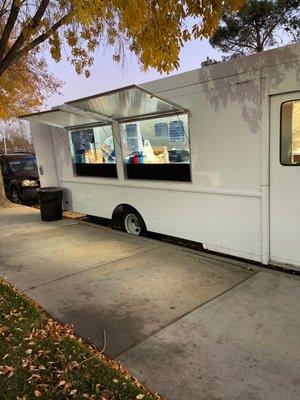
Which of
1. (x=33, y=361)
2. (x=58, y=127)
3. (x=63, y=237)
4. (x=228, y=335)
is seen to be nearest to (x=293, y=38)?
(x=58, y=127)

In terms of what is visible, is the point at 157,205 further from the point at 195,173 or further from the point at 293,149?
the point at 293,149

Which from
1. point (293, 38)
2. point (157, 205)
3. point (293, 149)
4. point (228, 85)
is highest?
point (293, 38)

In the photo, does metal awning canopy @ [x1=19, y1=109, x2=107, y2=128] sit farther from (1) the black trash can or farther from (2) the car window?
(2) the car window

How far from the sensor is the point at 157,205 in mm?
6266

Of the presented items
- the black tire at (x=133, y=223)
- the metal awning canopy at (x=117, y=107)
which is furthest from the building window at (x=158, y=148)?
the black tire at (x=133, y=223)

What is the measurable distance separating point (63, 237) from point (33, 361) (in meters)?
4.22

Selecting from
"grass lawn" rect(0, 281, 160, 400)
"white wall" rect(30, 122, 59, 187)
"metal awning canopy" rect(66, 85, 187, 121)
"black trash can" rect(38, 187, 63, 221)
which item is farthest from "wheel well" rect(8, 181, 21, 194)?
"grass lawn" rect(0, 281, 160, 400)

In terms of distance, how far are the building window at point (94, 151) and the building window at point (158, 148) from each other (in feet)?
1.77

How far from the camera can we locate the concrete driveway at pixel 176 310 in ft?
9.43

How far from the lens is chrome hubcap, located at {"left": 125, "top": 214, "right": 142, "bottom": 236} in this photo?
7039 mm

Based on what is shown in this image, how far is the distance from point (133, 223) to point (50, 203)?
2554 millimetres

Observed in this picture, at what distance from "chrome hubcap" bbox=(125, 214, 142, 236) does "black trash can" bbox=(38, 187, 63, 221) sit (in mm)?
2307

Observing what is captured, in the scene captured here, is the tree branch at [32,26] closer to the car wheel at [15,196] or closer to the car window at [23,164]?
the car wheel at [15,196]

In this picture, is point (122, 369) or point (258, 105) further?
point (258, 105)
